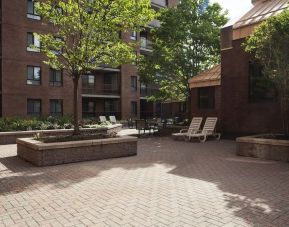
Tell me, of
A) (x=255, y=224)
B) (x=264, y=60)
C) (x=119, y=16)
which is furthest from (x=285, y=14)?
(x=255, y=224)

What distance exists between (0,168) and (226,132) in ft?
37.5

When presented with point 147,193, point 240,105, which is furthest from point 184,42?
point 147,193

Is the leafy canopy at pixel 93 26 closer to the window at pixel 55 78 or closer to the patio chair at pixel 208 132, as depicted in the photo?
the patio chair at pixel 208 132

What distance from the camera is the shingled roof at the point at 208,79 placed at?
17688 mm

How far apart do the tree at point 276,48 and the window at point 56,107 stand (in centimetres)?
2342

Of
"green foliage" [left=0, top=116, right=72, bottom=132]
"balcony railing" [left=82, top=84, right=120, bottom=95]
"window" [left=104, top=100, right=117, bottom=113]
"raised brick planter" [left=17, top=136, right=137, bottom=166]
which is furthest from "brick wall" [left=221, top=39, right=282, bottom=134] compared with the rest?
"window" [left=104, top=100, right=117, bottom=113]

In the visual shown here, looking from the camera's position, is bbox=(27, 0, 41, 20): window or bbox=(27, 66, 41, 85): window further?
bbox=(27, 0, 41, 20): window

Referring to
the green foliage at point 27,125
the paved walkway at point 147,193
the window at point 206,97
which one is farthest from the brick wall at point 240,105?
the green foliage at point 27,125

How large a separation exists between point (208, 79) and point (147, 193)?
12816mm

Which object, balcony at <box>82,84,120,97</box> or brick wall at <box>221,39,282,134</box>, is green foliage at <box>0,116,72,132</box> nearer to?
brick wall at <box>221,39,282,134</box>

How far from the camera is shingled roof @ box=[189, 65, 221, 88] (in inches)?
696

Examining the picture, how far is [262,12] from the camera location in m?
15.2

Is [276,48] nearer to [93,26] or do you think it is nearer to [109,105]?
[93,26]

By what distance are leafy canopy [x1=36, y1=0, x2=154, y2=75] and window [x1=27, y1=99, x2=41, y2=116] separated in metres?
18.6
